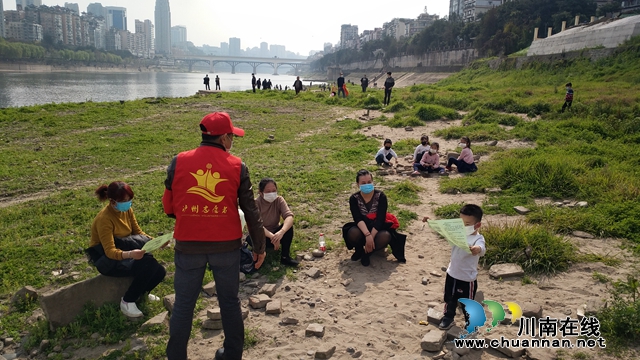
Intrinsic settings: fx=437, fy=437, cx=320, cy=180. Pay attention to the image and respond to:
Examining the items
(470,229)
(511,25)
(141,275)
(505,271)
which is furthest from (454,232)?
(511,25)

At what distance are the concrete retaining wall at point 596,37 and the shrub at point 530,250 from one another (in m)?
34.3

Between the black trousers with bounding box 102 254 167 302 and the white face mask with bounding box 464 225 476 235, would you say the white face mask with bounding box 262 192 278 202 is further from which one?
the white face mask with bounding box 464 225 476 235

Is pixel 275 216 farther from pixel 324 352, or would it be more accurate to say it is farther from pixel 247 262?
pixel 324 352

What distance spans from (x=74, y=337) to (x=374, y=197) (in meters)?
4.08

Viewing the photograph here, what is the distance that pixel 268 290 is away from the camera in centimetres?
547

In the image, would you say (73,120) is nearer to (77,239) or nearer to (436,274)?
(77,239)

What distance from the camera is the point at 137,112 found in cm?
2267

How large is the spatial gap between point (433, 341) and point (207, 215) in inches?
97.6

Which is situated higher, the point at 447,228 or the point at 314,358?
the point at 447,228

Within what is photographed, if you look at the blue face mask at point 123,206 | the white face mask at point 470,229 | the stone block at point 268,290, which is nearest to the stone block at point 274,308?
the stone block at point 268,290

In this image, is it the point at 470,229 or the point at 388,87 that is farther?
the point at 388,87

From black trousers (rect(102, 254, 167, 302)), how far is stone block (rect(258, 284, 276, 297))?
123 centimetres

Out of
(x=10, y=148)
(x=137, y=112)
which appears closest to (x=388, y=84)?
(x=137, y=112)

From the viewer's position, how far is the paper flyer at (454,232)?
4.39 metres
